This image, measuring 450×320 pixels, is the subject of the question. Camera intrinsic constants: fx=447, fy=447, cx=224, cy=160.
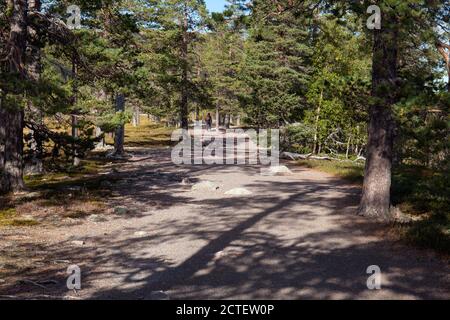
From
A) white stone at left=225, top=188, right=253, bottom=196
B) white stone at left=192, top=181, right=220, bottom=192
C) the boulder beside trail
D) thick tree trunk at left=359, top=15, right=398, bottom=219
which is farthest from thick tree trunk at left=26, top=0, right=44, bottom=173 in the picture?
the boulder beside trail

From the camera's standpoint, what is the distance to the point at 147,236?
34.8ft

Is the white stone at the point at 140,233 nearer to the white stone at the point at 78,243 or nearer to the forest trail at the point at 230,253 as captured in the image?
the forest trail at the point at 230,253

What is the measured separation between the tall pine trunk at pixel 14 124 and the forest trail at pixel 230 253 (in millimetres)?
3185

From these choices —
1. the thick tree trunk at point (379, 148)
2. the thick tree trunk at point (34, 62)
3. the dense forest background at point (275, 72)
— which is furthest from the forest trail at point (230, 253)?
the thick tree trunk at point (34, 62)

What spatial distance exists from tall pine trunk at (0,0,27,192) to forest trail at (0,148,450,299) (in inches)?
125

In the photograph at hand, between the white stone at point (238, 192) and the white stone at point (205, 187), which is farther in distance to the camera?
the white stone at point (205, 187)

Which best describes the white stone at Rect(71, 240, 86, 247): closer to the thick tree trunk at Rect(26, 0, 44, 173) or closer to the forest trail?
the forest trail

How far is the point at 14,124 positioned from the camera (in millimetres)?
13945

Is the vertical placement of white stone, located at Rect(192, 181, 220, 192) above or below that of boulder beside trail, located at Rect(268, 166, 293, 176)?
below

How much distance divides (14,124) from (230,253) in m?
8.76

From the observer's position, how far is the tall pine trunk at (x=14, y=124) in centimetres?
1290

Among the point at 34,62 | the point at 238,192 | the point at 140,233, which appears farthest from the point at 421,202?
the point at 34,62

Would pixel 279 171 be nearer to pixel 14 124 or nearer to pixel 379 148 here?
pixel 379 148

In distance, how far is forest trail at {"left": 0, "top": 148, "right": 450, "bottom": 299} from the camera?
7.07 m
